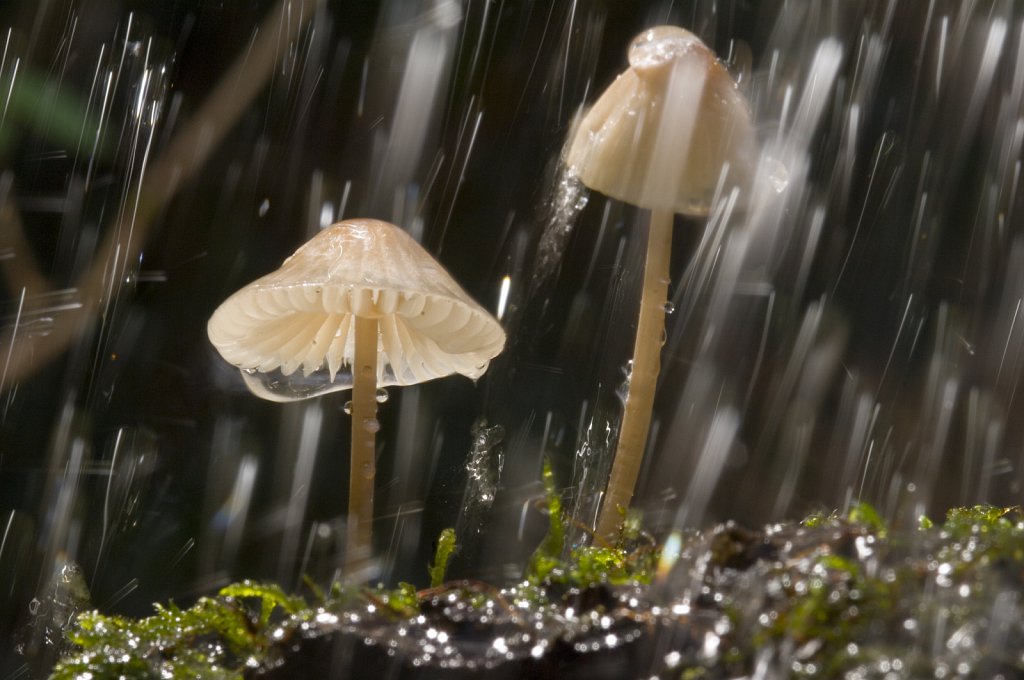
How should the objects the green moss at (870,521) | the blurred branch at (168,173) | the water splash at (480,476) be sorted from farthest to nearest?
the blurred branch at (168,173) < the water splash at (480,476) < the green moss at (870,521)

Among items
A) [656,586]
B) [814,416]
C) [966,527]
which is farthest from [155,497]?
[966,527]

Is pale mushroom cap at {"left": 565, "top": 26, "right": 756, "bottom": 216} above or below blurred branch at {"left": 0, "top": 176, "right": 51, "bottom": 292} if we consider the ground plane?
above

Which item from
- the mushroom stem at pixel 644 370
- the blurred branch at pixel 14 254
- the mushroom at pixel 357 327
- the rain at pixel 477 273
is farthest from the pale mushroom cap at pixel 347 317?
the blurred branch at pixel 14 254

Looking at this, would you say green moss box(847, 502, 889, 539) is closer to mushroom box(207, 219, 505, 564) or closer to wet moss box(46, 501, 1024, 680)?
wet moss box(46, 501, 1024, 680)

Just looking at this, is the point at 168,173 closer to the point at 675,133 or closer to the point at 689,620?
the point at 675,133

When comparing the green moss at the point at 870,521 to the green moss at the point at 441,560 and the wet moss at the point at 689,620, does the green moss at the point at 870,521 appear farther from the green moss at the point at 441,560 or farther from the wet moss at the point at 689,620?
the green moss at the point at 441,560

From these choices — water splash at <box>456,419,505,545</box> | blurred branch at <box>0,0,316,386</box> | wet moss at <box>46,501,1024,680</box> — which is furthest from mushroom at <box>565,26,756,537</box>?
blurred branch at <box>0,0,316,386</box>
